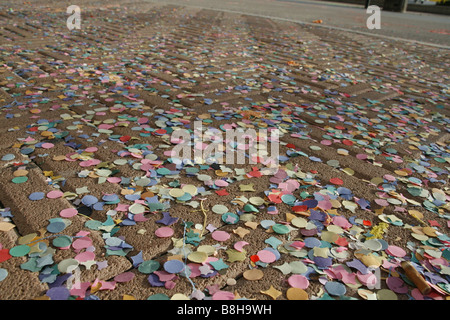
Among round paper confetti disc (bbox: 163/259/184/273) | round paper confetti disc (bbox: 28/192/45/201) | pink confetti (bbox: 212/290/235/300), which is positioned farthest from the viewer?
round paper confetti disc (bbox: 28/192/45/201)

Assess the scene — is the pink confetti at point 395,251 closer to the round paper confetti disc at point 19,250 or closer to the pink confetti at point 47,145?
the round paper confetti disc at point 19,250

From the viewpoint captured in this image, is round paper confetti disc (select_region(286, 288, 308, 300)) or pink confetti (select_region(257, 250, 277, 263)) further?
pink confetti (select_region(257, 250, 277, 263))

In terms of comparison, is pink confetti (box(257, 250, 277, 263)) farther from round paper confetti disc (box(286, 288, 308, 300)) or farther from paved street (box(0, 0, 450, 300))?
round paper confetti disc (box(286, 288, 308, 300))

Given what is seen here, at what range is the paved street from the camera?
1.46 metres

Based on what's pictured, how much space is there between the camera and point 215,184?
2.09m

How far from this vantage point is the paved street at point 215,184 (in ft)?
4.81

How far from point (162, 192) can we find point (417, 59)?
19.1 ft

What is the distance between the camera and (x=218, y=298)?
4.48ft

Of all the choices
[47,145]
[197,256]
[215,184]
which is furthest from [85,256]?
[47,145]

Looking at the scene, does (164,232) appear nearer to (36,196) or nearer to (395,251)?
(36,196)
